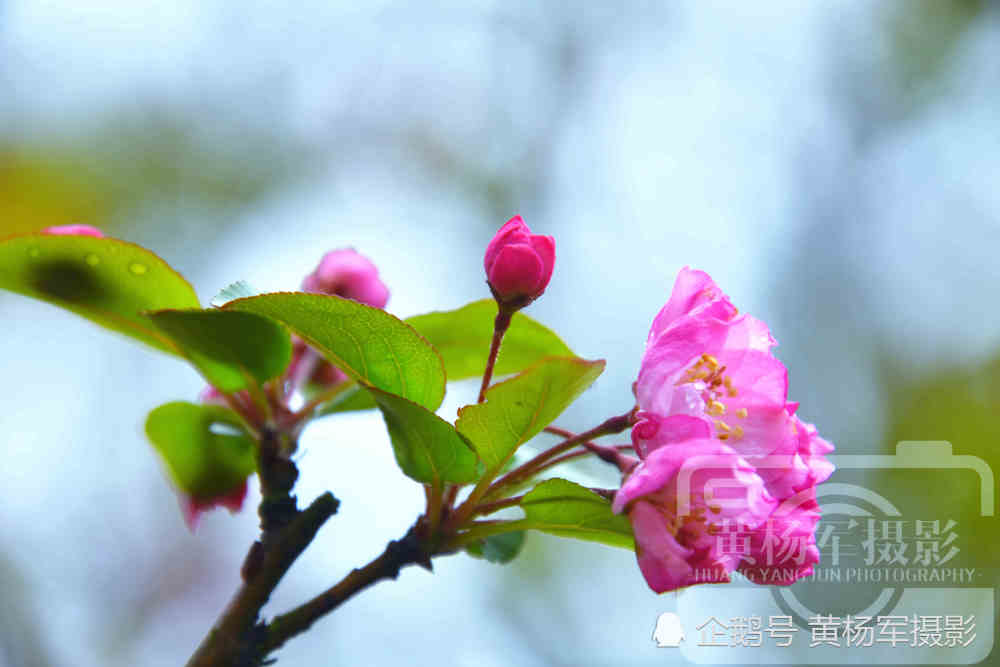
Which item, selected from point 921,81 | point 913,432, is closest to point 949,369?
point 913,432

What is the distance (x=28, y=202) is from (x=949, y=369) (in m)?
3.51

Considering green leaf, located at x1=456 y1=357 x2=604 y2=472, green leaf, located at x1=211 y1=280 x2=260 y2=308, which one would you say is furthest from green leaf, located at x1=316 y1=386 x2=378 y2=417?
green leaf, located at x1=456 y1=357 x2=604 y2=472

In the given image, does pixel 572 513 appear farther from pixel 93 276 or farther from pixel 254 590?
pixel 93 276

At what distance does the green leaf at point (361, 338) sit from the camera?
91cm

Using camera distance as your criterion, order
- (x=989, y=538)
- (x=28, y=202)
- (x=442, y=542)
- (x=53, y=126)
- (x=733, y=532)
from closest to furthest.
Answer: (x=733, y=532), (x=442, y=542), (x=989, y=538), (x=28, y=202), (x=53, y=126)

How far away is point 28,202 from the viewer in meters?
3.30

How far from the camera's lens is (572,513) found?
3.21ft

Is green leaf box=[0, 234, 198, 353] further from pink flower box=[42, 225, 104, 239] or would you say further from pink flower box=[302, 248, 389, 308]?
pink flower box=[302, 248, 389, 308]

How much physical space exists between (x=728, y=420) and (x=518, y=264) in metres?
0.27

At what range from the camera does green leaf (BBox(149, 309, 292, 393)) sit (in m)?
1.02

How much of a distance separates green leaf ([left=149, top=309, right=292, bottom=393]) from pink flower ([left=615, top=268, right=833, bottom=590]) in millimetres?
428

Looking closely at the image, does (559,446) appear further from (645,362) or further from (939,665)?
(939,665)

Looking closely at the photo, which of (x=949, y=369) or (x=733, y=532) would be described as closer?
(x=733, y=532)

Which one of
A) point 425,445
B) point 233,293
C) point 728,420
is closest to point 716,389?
point 728,420
